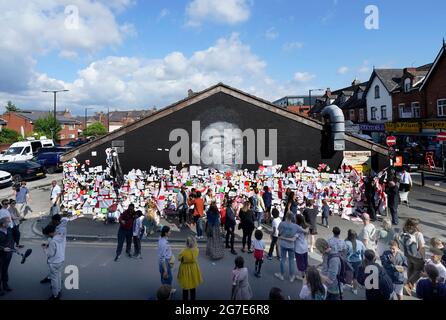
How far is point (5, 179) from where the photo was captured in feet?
65.5

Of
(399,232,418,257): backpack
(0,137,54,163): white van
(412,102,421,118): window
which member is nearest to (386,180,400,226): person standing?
(399,232,418,257): backpack

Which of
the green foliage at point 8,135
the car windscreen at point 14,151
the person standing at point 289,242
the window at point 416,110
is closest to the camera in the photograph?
the person standing at point 289,242

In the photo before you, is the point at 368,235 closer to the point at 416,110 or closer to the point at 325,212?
the point at 325,212

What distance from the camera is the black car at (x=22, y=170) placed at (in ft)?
71.6

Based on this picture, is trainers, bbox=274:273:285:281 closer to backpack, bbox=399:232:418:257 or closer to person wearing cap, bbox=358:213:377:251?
person wearing cap, bbox=358:213:377:251

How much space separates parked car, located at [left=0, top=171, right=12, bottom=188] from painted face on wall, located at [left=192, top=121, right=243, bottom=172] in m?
14.0

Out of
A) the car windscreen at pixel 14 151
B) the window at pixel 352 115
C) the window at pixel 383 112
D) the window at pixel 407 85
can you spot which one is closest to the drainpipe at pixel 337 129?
A: the window at pixel 407 85

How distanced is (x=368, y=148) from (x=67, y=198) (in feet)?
44.7

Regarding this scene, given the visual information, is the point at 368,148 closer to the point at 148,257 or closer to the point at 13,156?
the point at 148,257

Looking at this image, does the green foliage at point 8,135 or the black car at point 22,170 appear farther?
the green foliage at point 8,135

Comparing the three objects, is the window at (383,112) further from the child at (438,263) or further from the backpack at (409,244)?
the child at (438,263)

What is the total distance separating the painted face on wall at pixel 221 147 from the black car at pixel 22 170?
1504 cm

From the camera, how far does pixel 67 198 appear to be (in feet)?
45.4

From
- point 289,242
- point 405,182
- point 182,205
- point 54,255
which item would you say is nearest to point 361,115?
point 405,182
